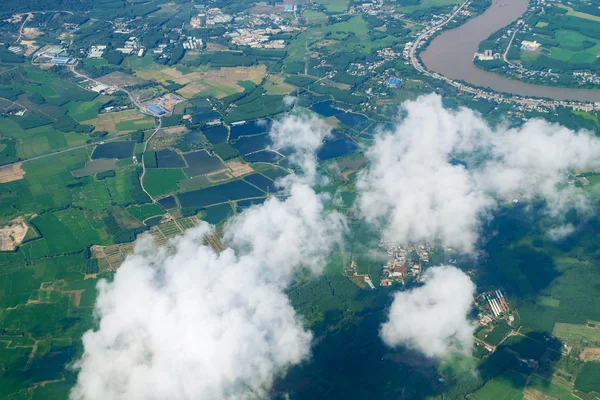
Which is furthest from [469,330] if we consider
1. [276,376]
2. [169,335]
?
[169,335]

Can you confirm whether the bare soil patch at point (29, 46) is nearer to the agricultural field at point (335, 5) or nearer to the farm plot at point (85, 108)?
the farm plot at point (85, 108)

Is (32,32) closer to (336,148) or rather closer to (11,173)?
(11,173)

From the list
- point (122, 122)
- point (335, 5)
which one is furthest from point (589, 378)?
point (335, 5)

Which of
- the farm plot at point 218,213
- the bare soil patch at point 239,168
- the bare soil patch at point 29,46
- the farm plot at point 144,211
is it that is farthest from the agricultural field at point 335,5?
the farm plot at point 144,211

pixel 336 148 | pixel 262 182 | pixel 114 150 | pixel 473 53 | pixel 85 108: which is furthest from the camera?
pixel 473 53

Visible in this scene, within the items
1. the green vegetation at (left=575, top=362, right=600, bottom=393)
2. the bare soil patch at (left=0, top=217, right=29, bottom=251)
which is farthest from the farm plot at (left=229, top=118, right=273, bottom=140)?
the green vegetation at (left=575, top=362, right=600, bottom=393)
